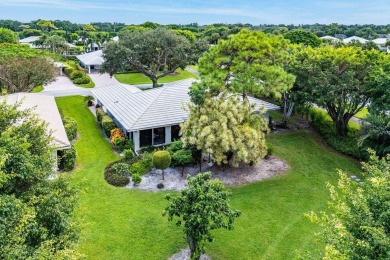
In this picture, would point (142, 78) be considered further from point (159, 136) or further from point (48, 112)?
point (159, 136)

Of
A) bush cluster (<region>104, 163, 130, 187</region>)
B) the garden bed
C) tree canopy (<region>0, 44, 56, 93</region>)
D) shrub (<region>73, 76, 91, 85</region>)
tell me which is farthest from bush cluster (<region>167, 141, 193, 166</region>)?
shrub (<region>73, 76, 91, 85</region>)

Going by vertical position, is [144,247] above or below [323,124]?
below

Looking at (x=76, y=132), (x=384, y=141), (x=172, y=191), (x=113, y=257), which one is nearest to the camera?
(x=113, y=257)

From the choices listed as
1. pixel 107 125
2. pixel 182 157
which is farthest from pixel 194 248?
pixel 107 125

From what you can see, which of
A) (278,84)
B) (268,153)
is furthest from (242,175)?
(278,84)

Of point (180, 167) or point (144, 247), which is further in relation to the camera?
point (180, 167)

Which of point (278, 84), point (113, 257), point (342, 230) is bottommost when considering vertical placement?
point (113, 257)

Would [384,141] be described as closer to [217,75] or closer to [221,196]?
[217,75]

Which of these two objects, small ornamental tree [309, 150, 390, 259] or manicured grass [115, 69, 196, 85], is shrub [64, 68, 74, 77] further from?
small ornamental tree [309, 150, 390, 259]

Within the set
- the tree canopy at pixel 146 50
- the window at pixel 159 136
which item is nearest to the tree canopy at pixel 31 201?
the window at pixel 159 136
